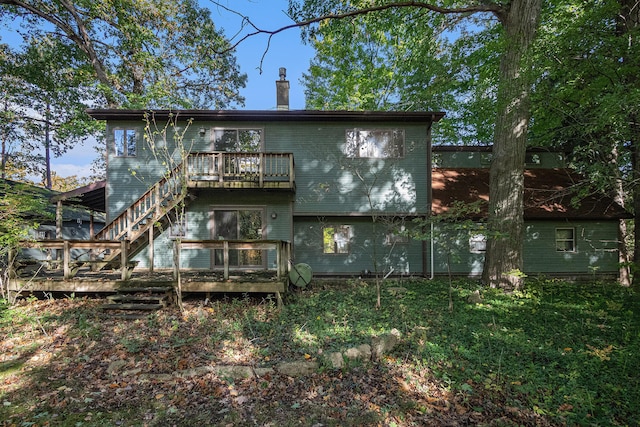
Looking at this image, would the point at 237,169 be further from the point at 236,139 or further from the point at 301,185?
the point at 301,185

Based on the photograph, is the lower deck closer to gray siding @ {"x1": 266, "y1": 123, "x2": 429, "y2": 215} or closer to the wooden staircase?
the wooden staircase

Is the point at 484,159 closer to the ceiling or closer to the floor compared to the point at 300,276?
closer to the ceiling

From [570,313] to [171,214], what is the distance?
1112 cm

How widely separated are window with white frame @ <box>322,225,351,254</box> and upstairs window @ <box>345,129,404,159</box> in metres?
2.88

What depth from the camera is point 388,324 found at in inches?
221

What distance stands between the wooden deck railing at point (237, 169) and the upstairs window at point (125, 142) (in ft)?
8.52

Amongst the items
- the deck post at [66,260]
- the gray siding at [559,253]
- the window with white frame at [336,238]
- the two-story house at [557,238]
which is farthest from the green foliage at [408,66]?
the deck post at [66,260]

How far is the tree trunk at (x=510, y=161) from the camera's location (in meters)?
7.01

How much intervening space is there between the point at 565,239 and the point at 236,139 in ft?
44.2

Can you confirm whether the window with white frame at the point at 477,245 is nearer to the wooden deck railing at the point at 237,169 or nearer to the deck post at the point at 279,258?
the wooden deck railing at the point at 237,169

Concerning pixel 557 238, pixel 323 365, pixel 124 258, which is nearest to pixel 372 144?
pixel 557 238

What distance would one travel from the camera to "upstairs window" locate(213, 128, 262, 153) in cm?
1052

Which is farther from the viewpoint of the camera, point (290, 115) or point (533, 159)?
point (533, 159)

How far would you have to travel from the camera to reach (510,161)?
751cm
